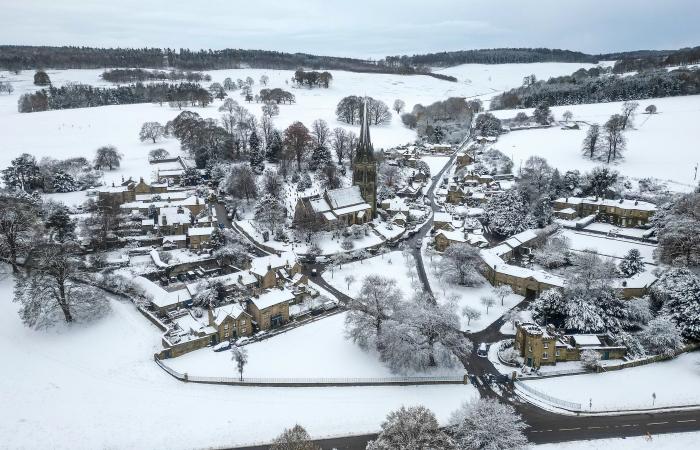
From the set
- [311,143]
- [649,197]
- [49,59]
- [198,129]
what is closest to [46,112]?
[198,129]

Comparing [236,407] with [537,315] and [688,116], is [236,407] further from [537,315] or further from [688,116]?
[688,116]

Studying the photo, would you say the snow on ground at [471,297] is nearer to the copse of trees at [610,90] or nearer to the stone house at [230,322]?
the stone house at [230,322]

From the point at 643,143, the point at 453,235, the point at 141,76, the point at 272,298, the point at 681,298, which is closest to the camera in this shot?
the point at 681,298

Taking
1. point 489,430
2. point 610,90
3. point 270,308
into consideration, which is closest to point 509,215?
point 270,308

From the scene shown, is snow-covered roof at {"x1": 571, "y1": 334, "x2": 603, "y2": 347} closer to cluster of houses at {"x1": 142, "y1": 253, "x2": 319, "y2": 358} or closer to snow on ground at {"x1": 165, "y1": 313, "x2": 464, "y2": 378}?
snow on ground at {"x1": 165, "y1": 313, "x2": 464, "y2": 378}

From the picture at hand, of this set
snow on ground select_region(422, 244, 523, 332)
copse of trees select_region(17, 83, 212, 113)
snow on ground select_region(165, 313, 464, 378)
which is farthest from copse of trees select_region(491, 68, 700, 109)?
snow on ground select_region(165, 313, 464, 378)

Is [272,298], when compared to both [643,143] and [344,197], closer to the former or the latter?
[344,197]

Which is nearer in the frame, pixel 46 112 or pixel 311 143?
pixel 311 143
